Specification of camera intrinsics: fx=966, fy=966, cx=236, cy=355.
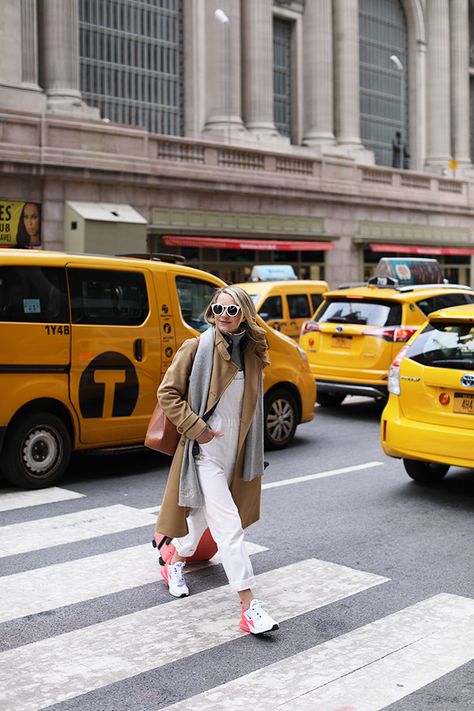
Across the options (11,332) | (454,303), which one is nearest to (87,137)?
(454,303)

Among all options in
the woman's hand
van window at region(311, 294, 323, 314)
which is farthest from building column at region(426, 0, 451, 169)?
the woman's hand

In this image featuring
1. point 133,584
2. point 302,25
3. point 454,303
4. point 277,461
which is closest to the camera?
point 133,584

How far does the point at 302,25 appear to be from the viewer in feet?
133

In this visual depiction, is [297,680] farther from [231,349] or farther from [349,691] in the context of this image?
[231,349]

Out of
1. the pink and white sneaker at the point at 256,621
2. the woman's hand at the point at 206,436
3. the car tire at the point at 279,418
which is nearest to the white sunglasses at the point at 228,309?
the woman's hand at the point at 206,436

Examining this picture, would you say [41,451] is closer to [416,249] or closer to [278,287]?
[278,287]

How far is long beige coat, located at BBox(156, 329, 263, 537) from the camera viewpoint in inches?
211

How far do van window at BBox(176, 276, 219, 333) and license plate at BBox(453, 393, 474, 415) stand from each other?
3070 millimetres

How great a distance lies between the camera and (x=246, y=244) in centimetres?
2997

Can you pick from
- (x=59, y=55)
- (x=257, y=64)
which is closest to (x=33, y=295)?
(x=59, y=55)

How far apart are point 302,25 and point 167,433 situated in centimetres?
3798

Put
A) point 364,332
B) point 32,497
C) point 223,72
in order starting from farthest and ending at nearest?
point 223,72, point 364,332, point 32,497

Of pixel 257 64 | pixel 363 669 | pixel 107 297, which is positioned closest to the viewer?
pixel 363 669

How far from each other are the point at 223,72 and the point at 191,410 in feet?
105
